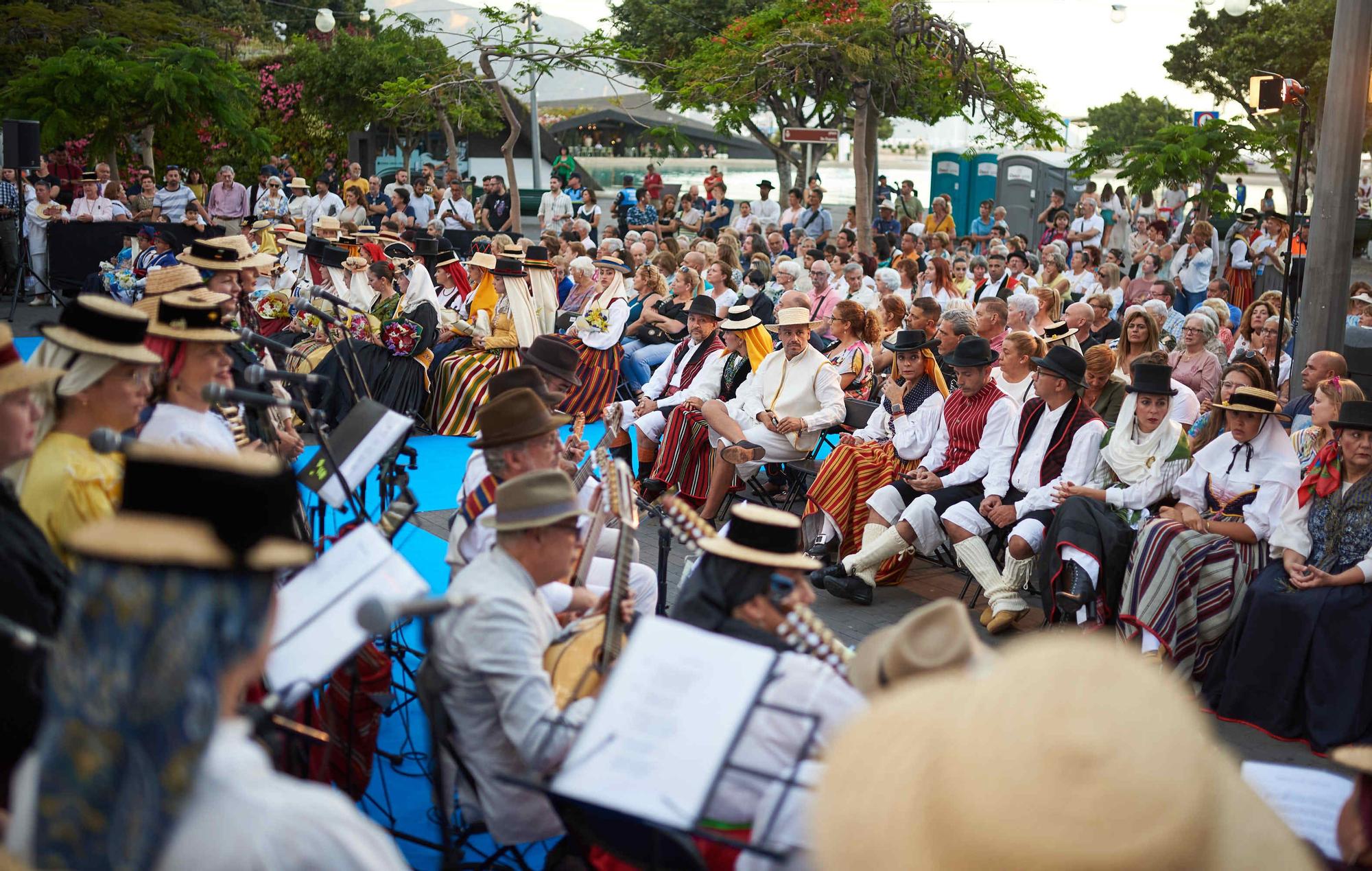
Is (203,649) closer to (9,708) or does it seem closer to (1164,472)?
(9,708)

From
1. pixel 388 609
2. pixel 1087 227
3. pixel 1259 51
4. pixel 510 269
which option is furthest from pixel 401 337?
pixel 1259 51

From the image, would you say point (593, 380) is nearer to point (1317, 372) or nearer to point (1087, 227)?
point (1317, 372)

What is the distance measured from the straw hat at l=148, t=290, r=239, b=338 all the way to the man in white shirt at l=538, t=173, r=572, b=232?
1489 cm

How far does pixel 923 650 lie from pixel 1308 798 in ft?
3.16

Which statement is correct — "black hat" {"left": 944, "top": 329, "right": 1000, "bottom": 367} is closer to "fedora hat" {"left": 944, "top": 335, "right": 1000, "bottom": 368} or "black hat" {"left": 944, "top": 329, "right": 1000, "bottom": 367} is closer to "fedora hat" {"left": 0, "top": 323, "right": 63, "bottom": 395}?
"fedora hat" {"left": 944, "top": 335, "right": 1000, "bottom": 368}

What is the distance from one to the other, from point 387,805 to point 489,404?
1471 mm

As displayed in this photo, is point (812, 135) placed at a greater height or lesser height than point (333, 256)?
greater

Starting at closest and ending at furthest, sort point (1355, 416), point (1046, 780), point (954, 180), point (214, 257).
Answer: point (1046, 780) < point (1355, 416) < point (214, 257) < point (954, 180)

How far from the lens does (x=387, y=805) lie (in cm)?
419

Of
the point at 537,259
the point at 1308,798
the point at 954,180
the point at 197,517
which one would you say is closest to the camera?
the point at 197,517

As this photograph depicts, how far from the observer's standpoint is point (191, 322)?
14.4 feet

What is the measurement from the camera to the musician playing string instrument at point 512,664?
305cm

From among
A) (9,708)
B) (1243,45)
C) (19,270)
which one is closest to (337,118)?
(19,270)

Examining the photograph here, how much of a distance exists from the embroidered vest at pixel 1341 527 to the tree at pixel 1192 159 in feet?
41.8
